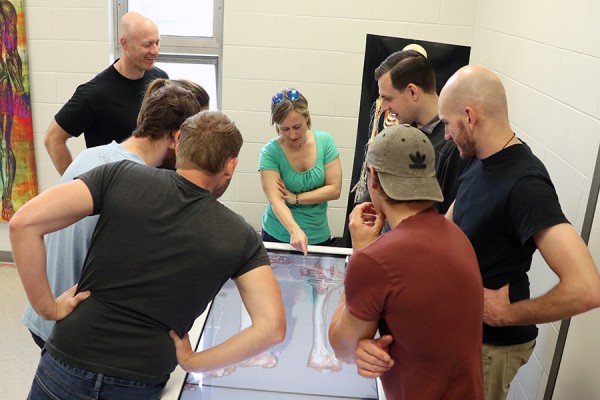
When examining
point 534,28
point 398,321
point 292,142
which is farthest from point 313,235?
point 398,321

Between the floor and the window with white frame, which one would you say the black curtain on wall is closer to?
the window with white frame

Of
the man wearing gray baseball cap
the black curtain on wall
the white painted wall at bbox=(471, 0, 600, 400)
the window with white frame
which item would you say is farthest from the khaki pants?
the window with white frame

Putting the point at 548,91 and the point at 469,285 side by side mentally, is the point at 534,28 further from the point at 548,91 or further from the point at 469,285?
the point at 469,285

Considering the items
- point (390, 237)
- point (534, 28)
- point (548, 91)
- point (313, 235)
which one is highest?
point (534, 28)

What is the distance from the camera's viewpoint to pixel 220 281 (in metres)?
1.51

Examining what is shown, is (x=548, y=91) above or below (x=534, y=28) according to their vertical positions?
below

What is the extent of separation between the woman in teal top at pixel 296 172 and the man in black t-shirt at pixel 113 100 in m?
0.70

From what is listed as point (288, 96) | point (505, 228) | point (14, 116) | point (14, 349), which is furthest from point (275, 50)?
point (505, 228)

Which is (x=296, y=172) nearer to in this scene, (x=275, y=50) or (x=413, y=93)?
(x=413, y=93)

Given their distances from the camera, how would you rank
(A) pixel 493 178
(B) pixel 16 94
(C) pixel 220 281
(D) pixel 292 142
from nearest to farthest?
(C) pixel 220 281, (A) pixel 493 178, (D) pixel 292 142, (B) pixel 16 94

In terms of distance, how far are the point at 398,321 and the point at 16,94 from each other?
143 inches

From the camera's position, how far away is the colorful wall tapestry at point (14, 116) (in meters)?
4.08

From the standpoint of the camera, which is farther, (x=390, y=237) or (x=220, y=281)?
(x=220, y=281)

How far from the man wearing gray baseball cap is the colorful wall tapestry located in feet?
11.2
